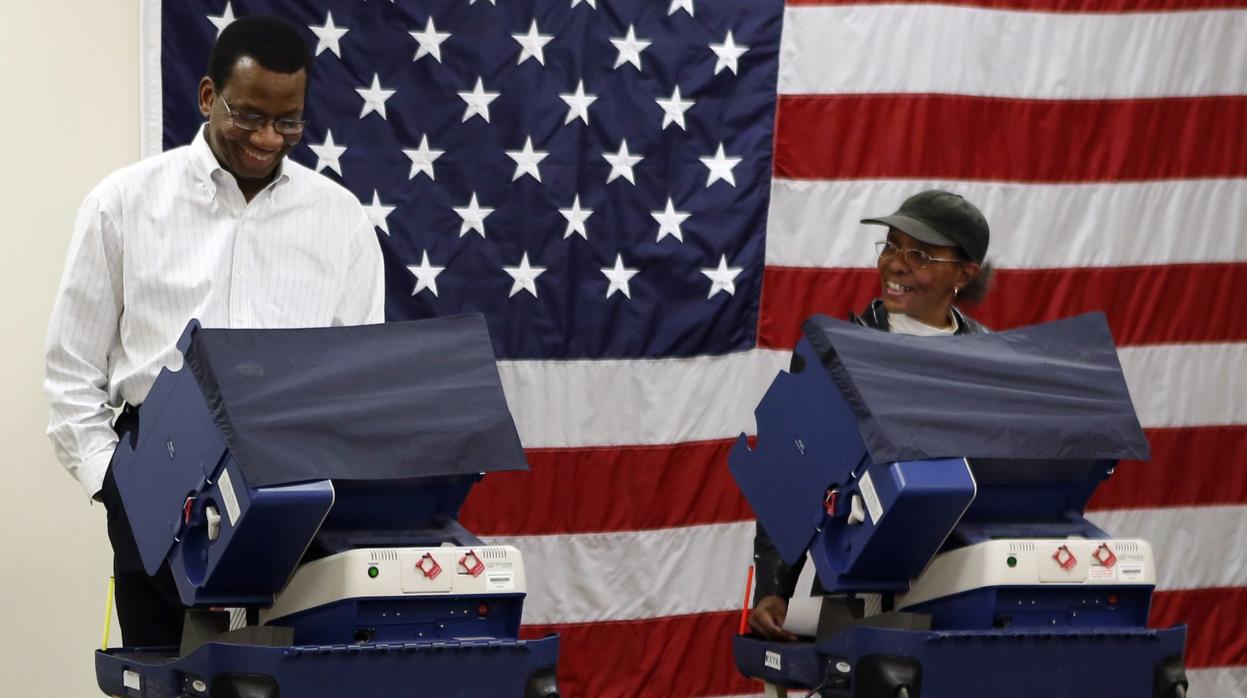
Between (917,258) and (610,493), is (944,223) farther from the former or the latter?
(610,493)

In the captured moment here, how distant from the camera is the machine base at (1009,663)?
109 inches

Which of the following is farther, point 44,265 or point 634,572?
point 634,572

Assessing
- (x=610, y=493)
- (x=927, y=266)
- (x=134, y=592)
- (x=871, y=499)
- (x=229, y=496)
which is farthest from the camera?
(x=610, y=493)

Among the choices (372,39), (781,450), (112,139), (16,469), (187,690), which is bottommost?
(187,690)

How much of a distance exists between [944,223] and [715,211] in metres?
1.23

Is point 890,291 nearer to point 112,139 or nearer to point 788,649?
point 788,649

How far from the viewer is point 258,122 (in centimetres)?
289

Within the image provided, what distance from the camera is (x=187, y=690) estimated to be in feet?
8.38

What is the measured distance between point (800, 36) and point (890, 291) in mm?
1429

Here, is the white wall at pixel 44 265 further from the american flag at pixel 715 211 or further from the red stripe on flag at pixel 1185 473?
the red stripe on flag at pixel 1185 473

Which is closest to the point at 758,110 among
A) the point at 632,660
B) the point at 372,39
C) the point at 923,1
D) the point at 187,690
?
A: the point at 923,1

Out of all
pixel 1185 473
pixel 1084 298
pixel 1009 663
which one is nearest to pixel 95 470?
pixel 1009 663

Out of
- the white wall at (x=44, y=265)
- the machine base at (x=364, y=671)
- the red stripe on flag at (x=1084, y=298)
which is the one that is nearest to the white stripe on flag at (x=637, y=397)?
the red stripe on flag at (x=1084, y=298)

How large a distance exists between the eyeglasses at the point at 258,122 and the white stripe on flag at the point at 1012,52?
7.15 ft
